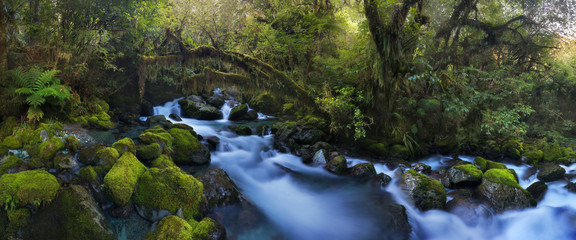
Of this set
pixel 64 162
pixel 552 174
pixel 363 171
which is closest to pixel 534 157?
pixel 552 174

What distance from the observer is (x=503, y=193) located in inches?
222

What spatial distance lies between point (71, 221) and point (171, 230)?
129cm

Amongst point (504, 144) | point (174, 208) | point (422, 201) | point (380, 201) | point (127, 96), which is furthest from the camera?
point (127, 96)

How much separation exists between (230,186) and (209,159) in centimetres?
220

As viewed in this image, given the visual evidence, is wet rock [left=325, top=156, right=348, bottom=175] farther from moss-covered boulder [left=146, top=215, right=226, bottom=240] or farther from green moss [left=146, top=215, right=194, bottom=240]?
green moss [left=146, top=215, right=194, bottom=240]

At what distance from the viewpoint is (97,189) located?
412cm

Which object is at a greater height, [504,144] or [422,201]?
[504,144]

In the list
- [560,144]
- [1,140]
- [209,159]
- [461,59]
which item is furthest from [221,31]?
[560,144]

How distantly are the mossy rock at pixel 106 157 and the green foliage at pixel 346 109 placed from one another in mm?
6115

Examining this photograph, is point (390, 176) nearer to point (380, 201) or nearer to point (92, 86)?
point (380, 201)

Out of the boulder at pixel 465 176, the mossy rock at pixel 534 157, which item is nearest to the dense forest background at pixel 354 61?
the mossy rock at pixel 534 157

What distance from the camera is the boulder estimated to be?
6348 mm

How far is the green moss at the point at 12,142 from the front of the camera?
14.9 feet

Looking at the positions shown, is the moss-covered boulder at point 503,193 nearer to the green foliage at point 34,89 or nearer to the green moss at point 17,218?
the green moss at point 17,218
